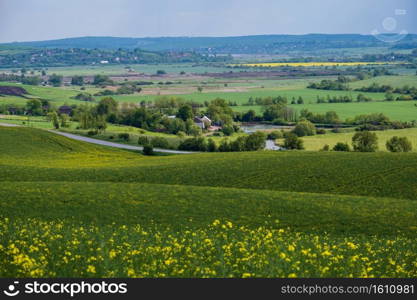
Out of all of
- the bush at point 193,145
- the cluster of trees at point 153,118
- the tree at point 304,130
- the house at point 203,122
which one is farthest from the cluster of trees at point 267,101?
the bush at point 193,145

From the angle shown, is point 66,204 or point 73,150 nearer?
point 66,204

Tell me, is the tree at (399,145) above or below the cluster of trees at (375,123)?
above

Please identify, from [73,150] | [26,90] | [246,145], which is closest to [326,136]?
[246,145]

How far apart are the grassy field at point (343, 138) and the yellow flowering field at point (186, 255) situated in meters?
71.8

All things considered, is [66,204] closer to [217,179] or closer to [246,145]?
[217,179]

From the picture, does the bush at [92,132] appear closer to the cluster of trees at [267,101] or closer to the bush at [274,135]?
the bush at [274,135]

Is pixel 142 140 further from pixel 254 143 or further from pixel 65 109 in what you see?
pixel 65 109

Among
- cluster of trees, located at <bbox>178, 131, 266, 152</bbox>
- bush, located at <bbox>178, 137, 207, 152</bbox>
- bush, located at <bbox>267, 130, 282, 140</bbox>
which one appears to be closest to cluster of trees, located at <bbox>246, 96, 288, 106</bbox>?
bush, located at <bbox>267, 130, 282, 140</bbox>

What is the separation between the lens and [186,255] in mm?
20516

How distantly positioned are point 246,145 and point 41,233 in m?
71.5

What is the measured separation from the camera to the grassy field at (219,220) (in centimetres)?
1934

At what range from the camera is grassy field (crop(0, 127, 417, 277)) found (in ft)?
63.5

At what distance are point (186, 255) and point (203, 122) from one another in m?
111

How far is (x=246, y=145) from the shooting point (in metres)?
94.2
